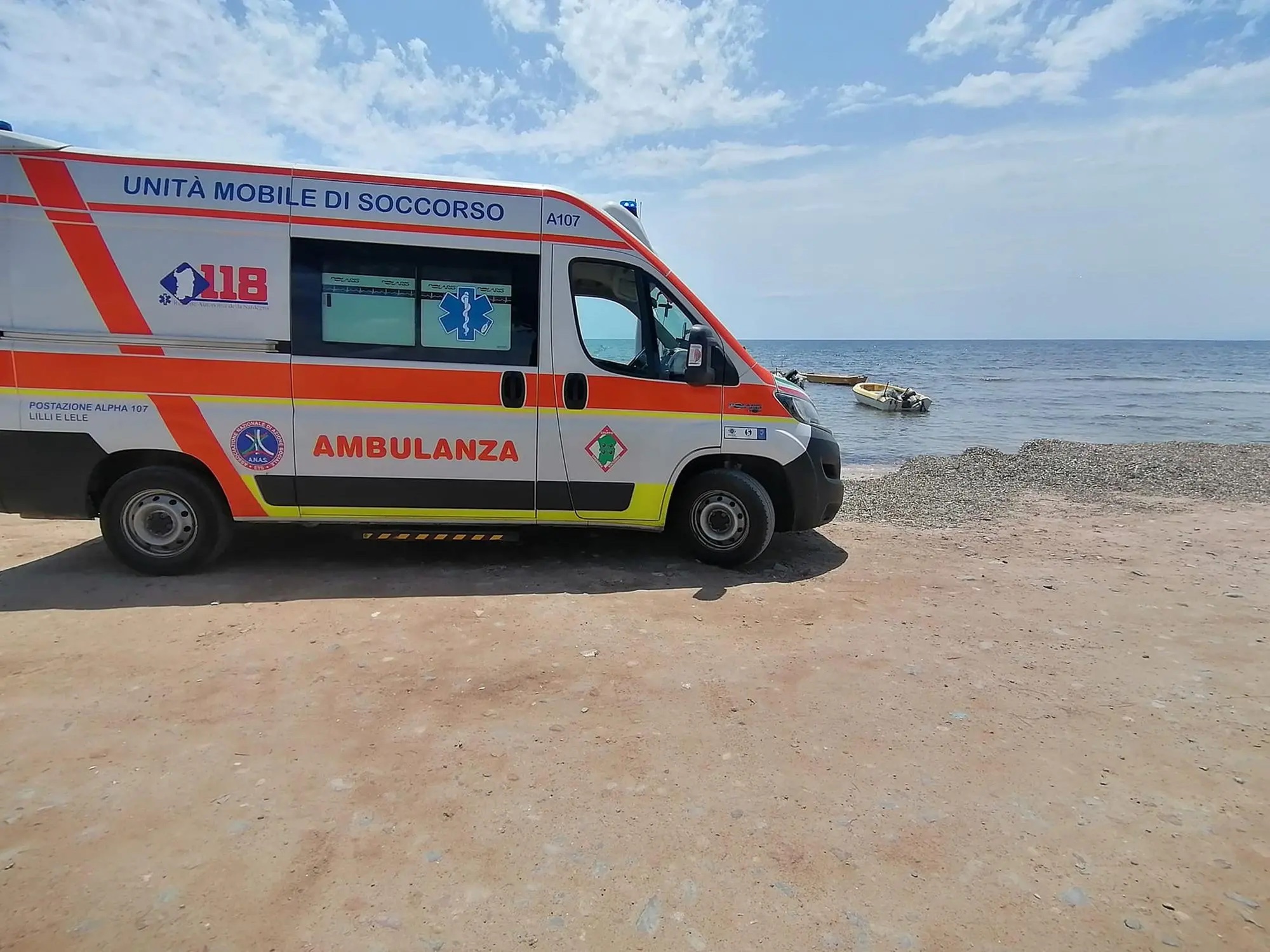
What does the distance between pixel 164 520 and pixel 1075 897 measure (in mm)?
5764

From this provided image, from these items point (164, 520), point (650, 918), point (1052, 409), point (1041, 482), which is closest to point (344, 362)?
point (164, 520)

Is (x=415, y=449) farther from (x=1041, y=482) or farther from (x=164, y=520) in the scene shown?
(x=1041, y=482)

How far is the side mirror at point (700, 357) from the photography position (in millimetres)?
5781

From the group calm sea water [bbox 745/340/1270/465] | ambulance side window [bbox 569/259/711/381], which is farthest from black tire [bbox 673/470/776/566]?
calm sea water [bbox 745/340/1270/465]

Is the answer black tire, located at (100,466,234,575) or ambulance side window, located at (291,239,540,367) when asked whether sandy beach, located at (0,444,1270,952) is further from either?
ambulance side window, located at (291,239,540,367)

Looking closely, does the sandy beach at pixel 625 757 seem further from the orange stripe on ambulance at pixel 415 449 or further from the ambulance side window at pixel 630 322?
the ambulance side window at pixel 630 322

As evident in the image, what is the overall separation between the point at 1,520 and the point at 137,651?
176 inches

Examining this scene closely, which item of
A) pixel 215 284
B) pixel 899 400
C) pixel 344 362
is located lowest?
pixel 899 400

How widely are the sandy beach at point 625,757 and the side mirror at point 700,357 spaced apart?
1511 mm

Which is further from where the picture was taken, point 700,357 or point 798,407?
point 798,407

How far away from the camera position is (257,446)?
5.50 m

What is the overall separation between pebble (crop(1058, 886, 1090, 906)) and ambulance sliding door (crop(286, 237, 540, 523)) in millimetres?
4104

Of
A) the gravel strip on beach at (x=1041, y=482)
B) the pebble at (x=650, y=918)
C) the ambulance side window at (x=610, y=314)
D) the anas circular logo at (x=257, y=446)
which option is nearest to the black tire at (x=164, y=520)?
the anas circular logo at (x=257, y=446)

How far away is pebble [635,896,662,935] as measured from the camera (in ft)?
7.81
